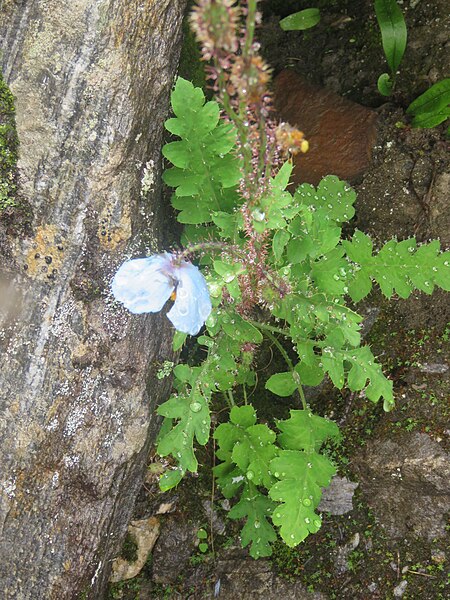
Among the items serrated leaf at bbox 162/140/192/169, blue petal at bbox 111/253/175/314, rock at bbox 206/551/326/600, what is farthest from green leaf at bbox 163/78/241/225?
rock at bbox 206/551/326/600

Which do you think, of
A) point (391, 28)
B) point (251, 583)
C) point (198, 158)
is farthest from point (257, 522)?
point (391, 28)

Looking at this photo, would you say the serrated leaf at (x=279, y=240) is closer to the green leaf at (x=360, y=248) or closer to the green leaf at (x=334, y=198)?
the green leaf at (x=360, y=248)

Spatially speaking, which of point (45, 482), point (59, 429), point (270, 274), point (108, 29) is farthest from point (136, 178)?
point (45, 482)

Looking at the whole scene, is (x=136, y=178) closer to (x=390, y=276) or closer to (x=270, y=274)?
(x=270, y=274)

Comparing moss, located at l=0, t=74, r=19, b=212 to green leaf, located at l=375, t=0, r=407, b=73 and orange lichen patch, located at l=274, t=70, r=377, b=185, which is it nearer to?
orange lichen patch, located at l=274, t=70, r=377, b=185

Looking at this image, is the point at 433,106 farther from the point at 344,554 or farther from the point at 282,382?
the point at 344,554

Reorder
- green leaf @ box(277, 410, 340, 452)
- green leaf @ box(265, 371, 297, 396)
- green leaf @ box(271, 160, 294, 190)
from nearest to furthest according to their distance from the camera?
green leaf @ box(271, 160, 294, 190) < green leaf @ box(277, 410, 340, 452) < green leaf @ box(265, 371, 297, 396)

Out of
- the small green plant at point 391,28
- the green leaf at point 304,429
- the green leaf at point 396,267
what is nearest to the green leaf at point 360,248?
the green leaf at point 396,267
